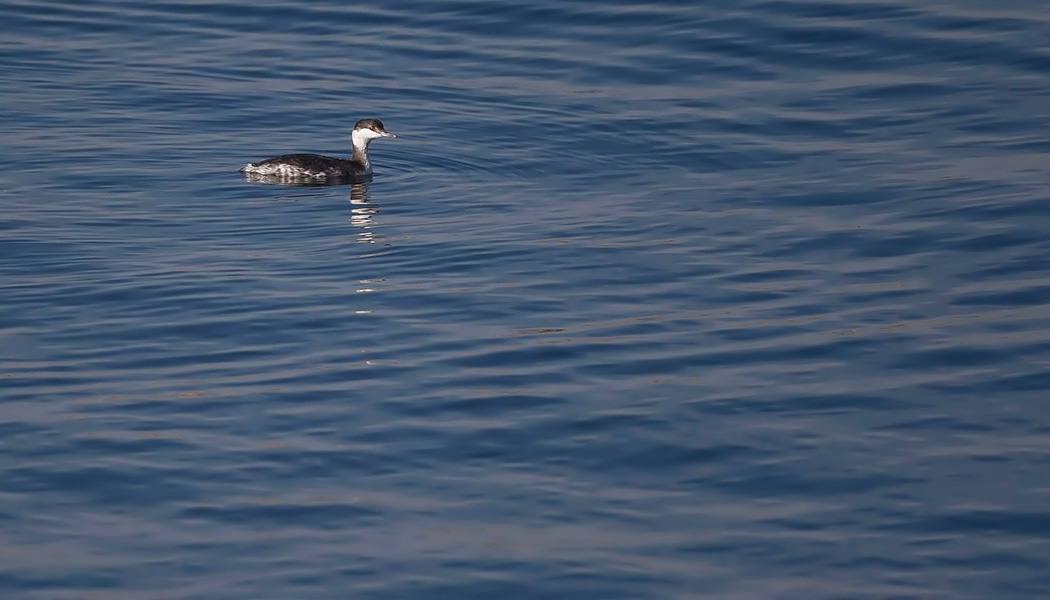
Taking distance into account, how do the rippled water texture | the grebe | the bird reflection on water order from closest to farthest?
the rippled water texture, the bird reflection on water, the grebe

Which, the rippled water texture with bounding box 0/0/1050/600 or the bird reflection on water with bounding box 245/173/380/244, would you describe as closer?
the rippled water texture with bounding box 0/0/1050/600

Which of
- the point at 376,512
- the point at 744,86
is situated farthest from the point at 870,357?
the point at 744,86

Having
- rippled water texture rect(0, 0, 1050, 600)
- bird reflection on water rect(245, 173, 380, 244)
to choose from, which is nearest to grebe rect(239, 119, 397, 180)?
bird reflection on water rect(245, 173, 380, 244)

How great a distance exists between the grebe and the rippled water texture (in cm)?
24

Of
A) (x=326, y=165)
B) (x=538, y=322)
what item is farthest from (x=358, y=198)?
(x=538, y=322)

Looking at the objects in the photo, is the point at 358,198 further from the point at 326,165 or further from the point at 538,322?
the point at 538,322

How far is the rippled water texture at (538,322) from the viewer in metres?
8.60

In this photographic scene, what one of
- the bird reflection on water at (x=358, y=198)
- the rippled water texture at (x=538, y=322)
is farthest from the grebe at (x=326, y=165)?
the rippled water texture at (x=538, y=322)

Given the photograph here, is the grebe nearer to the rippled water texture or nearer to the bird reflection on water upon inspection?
the bird reflection on water

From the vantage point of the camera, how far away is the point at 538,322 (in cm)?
1277

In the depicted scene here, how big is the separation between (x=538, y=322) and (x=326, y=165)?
623cm

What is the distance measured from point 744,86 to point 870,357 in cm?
1127

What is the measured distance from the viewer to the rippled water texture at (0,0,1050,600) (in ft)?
28.2

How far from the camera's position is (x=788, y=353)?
12.0 m
